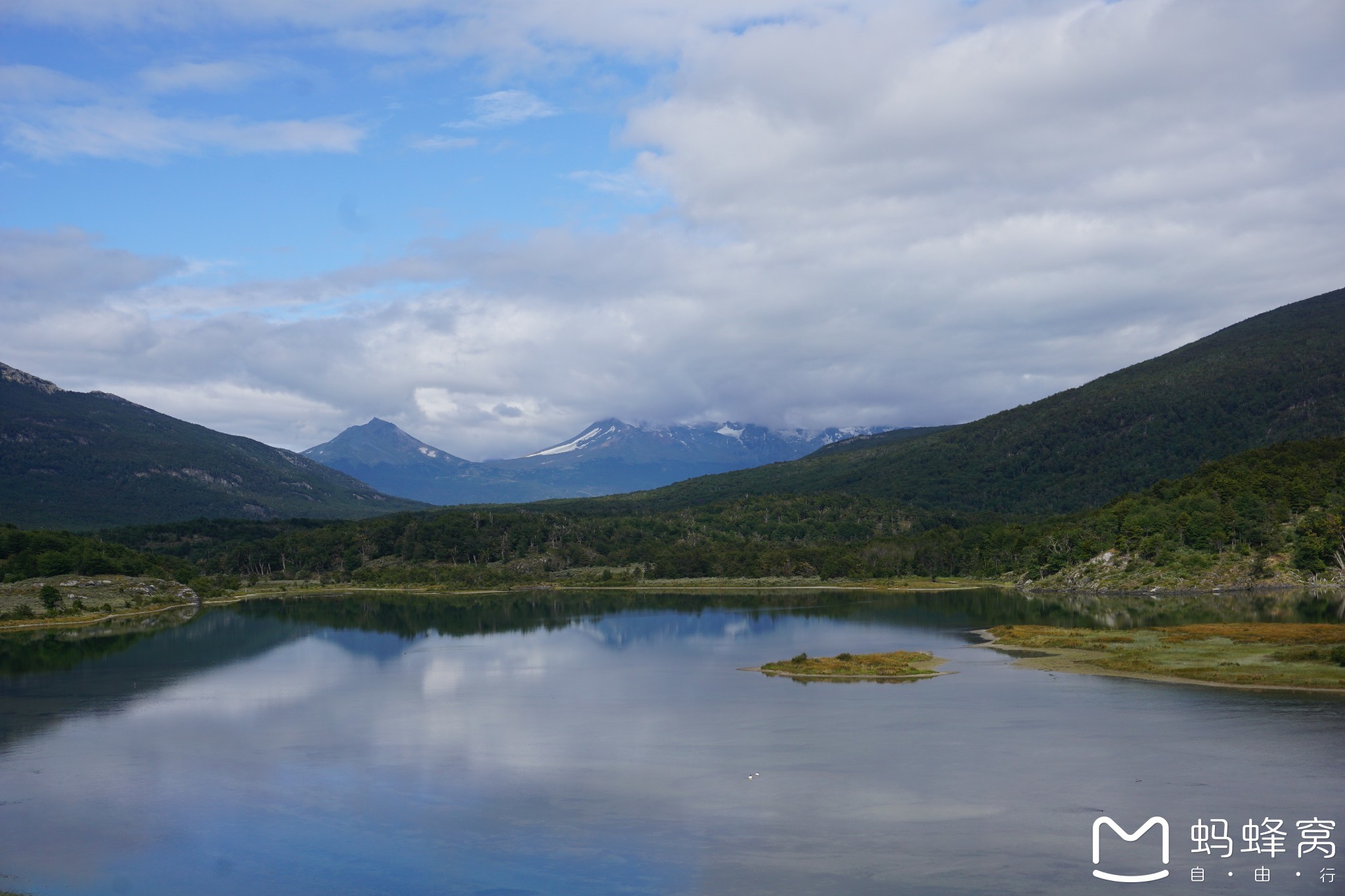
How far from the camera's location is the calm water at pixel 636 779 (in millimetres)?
28281

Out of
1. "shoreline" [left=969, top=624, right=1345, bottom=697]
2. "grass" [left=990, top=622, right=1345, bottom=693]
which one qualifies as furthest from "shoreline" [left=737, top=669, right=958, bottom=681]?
"grass" [left=990, top=622, right=1345, bottom=693]

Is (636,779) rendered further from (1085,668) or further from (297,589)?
(297,589)

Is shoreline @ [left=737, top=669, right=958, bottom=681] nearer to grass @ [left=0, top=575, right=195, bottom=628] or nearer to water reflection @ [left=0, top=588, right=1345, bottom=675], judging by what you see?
water reflection @ [left=0, top=588, right=1345, bottom=675]

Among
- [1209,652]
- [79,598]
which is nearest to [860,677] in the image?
[1209,652]

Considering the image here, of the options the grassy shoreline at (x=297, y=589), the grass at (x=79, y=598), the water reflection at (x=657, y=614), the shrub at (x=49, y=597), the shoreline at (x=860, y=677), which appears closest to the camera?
the shoreline at (x=860, y=677)

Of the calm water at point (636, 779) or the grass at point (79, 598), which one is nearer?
the calm water at point (636, 779)

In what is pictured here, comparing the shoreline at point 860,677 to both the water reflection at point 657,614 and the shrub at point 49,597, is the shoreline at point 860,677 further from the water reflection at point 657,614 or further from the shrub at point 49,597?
the shrub at point 49,597

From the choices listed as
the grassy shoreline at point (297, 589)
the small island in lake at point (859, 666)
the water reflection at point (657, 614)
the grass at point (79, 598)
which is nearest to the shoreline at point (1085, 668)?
the small island in lake at point (859, 666)

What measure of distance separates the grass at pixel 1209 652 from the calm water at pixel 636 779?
3.64 m

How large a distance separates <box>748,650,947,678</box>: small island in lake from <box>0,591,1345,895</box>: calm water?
2.23 m

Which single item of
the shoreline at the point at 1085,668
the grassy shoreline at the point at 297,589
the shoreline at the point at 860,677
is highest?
the shoreline at the point at 1085,668

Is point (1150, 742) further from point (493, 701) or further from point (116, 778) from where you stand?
point (116, 778)

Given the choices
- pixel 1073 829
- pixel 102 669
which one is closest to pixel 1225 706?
pixel 1073 829

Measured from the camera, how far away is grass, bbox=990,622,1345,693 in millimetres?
54094
